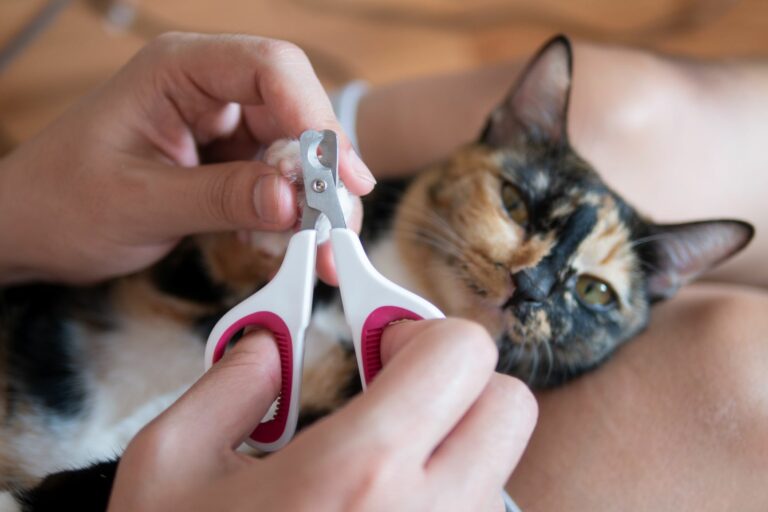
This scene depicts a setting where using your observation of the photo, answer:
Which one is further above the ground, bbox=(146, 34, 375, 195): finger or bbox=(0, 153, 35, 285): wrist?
bbox=(146, 34, 375, 195): finger

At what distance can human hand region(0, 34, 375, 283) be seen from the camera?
0.63m

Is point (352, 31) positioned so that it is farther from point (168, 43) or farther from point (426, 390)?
point (426, 390)

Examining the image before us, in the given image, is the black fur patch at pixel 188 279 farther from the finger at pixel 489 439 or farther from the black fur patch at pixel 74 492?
the finger at pixel 489 439

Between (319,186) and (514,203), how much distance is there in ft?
1.31

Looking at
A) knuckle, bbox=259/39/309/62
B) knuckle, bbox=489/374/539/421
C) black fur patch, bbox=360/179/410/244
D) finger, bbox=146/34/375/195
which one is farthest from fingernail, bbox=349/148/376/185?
black fur patch, bbox=360/179/410/244

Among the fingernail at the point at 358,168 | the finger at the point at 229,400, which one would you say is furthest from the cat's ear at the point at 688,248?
the finger at the point at 229,400

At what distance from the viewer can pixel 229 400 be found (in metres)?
0.48

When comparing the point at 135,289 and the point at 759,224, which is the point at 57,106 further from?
the point at 759,224

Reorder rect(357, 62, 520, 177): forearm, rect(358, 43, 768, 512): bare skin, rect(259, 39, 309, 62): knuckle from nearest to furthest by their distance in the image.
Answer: rect(259, 39, 309, 62): knuckle
rect(358, 43, 768, 512): bare skin
rect(357, 62, 520, 177): forearm

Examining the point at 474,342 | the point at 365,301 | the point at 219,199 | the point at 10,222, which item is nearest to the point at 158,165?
the point at 219,199

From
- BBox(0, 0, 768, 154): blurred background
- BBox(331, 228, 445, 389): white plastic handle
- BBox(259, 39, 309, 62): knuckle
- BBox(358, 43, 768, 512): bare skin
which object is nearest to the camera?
BBox(331, 228, 445, 389): white plastic handle

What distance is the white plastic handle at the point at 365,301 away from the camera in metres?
0.54

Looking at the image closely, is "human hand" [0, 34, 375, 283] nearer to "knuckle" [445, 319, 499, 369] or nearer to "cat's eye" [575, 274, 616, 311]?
"knuckle" [445, 319, 499, 369]

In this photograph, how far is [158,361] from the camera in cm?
87
